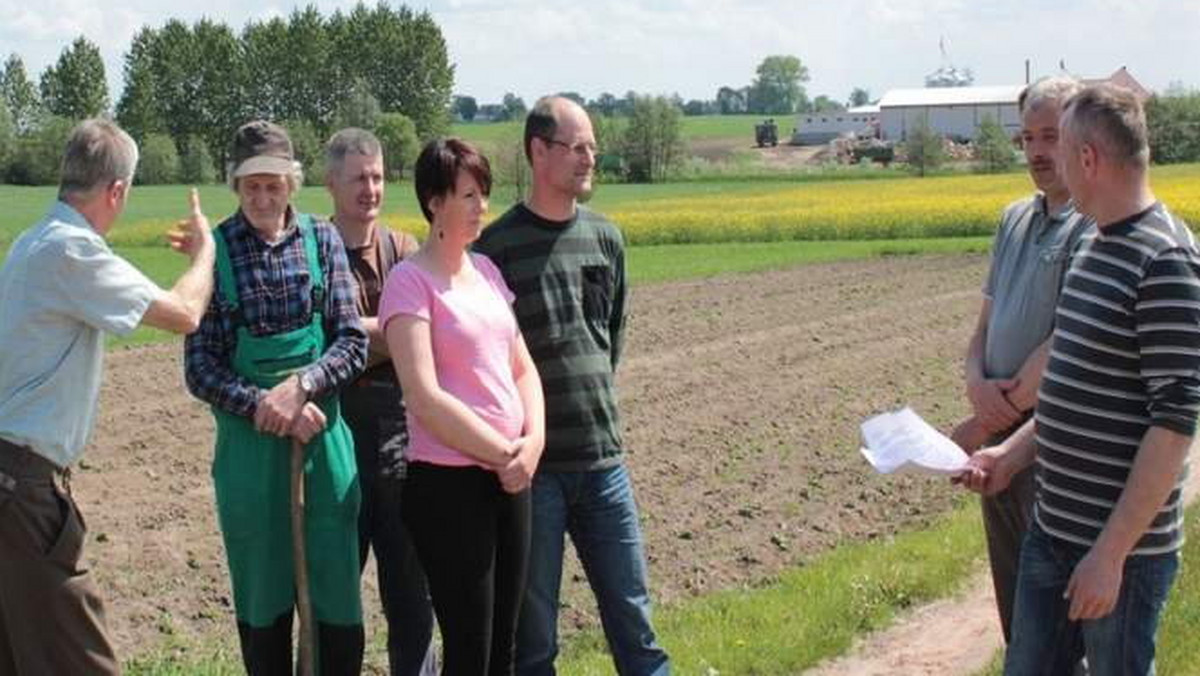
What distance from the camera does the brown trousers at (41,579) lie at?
474 cm

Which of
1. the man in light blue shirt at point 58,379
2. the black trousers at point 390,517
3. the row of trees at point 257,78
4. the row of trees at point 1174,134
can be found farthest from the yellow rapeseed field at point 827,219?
the row of trees at point 257,78

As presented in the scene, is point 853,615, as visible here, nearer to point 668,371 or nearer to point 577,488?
point 577,488

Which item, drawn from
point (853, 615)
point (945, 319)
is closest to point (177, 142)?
point (945, 319)

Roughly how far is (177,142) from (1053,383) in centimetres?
9334

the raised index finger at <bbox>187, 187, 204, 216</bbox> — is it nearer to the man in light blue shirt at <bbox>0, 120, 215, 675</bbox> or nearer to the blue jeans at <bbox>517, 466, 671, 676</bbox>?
the man in light blue shirt at <bbox>0, 120, 215, 675</bbox>

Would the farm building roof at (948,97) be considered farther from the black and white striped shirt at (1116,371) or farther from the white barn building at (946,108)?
the black and white striped shirt at (1116,371)

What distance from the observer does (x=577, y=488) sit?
5.53m

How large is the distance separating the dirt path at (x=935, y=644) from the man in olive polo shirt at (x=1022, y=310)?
128 cm

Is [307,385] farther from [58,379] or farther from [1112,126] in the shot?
[1112,126]

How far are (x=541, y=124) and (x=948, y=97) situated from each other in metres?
120

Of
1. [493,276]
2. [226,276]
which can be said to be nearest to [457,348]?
[493,276]

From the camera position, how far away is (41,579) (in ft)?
15.7

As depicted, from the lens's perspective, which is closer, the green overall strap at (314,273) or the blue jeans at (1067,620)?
the blue jeans at (1067,620)

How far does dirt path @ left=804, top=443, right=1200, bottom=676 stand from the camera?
6.82 m
